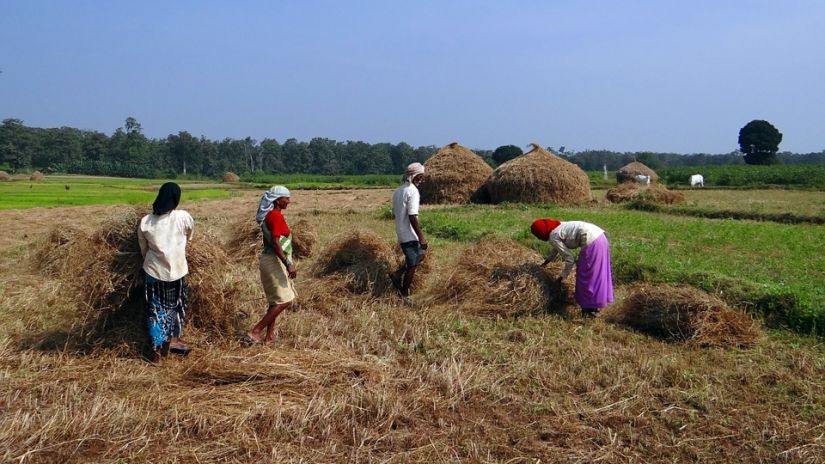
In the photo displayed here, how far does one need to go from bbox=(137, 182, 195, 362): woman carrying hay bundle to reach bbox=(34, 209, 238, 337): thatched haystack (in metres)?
0.28

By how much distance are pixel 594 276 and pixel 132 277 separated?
14.9ft

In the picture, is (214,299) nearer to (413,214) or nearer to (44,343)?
(44,343)

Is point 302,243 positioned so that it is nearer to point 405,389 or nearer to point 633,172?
point 405,389

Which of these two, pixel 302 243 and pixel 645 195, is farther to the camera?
pixel 645 195

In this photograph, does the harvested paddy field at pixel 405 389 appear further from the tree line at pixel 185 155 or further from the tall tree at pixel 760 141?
the tall tree at pixel 760 141

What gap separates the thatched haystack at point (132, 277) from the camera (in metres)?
5.20

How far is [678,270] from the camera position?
7.38 meters

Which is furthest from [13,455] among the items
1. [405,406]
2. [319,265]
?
[319,265]

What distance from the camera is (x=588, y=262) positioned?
20.6 ft

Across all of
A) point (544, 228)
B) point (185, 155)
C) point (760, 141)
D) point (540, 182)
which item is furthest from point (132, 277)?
point (185, 155)

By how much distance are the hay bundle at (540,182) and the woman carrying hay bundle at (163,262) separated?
47.9 feet

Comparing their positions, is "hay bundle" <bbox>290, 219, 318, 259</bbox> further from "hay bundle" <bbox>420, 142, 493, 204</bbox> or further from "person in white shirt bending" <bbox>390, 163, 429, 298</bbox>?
"hay bundle" <bbox>420, 142, 493, 204</bbox>

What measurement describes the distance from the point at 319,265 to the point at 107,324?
11.0ft

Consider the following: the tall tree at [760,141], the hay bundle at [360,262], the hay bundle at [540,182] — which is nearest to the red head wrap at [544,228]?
the hay bundle at [360,262]
